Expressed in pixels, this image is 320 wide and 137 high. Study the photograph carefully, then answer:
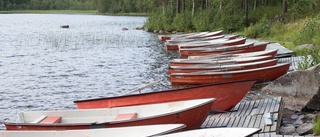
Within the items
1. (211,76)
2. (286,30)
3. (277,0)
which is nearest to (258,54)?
(211,76)

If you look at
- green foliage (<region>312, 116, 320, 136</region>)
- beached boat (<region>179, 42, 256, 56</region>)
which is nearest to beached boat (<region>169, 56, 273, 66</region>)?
beached boat (<region>179, 42, 256, 56</region>)

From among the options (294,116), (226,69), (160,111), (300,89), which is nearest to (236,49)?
(226,69)

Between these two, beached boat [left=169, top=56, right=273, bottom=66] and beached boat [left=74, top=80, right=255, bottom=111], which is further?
beached boat [left=169, top=56, right=273, bottom=66]

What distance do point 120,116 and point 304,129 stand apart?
13.2 feet

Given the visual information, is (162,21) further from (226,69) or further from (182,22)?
(226,69)

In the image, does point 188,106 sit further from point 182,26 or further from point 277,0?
point 277,0

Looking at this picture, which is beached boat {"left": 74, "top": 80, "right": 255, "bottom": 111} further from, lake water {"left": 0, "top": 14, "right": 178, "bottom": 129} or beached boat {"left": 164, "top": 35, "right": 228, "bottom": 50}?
beached boat {"left": 164, "top": 35, "right": 228, "bottom": 50}

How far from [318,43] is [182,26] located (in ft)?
78.0

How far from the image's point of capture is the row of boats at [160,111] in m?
8.69

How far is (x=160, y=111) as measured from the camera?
36.4 feet

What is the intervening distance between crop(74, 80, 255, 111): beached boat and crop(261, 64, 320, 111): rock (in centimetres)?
109

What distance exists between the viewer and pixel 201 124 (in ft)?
35.5

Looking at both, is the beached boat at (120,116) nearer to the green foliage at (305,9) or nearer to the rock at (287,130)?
the rock at (287,130)

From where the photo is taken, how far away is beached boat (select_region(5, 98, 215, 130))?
9.77 metres
